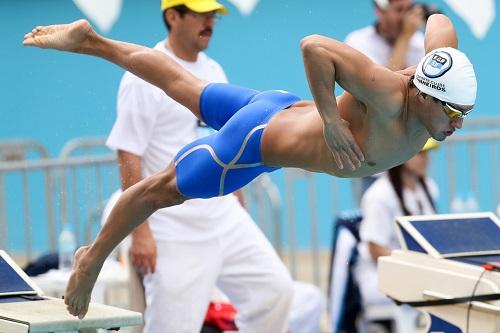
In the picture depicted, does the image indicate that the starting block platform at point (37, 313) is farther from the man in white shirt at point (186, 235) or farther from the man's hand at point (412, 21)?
the man's hand at point (412, 21)

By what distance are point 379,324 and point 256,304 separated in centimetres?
132

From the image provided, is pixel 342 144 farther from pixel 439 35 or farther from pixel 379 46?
pixel 379 46

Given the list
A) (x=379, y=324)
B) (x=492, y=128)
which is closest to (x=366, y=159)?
(x=379, y=324)

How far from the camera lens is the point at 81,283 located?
655cm

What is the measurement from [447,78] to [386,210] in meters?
2.91

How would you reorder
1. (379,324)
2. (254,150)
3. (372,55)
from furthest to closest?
(372,55) → (379,324) → (254,150)

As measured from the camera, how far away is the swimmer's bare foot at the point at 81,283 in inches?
243

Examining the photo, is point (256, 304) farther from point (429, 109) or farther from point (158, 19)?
point (158, 19)

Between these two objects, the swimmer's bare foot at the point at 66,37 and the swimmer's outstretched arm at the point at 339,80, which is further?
the swimmer's bare foot at the point at 66,37

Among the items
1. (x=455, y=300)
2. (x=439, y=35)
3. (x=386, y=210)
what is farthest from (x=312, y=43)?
(x=386, y=210)

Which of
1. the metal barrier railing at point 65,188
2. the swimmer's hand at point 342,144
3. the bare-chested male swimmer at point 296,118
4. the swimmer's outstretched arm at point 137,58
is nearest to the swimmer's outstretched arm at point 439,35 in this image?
the bare-chested male swimmer at point 296,118

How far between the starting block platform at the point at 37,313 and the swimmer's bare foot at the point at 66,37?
105cm

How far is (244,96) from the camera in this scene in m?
6.69

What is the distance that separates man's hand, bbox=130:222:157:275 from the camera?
7441 millimetres
